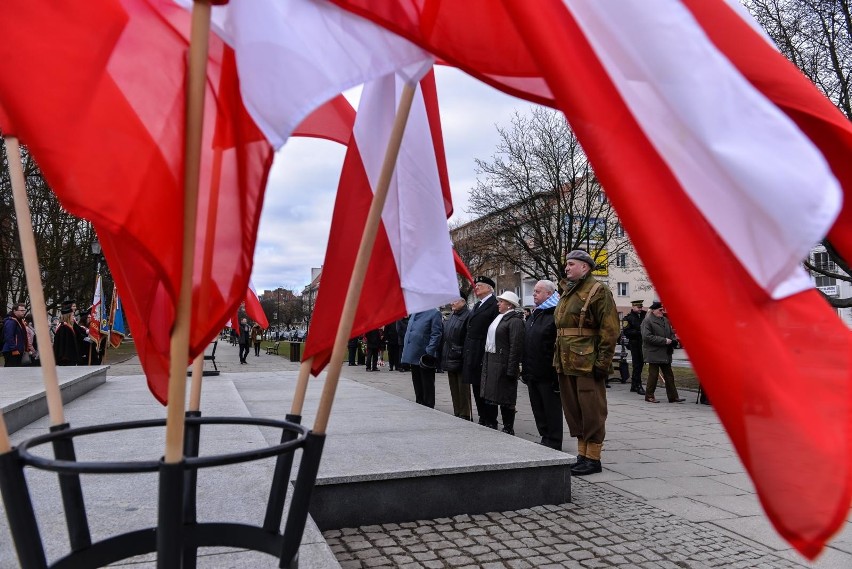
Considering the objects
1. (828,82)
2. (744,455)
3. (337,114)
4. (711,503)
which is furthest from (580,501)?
(828,82)

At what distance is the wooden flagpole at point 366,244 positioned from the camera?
52.8 inches

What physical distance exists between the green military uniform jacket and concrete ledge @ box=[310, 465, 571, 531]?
1262 mm

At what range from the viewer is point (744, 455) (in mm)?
962

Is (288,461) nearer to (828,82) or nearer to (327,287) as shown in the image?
(327,287)

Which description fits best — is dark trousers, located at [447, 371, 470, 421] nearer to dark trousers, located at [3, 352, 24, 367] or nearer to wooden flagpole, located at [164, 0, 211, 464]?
wooden flagpole, located at [164, 0, 211, 464]

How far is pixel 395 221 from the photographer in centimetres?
188

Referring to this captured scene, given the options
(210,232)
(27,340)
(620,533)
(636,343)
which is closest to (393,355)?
(636,343)

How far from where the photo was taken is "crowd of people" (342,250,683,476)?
20.9 ft

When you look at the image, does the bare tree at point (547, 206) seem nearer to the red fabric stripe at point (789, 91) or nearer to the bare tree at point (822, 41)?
the bare tree at point (822, 41)

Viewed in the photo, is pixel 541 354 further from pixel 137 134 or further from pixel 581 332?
pixel 137 134

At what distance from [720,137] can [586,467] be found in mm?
5746

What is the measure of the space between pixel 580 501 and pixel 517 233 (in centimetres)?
2459

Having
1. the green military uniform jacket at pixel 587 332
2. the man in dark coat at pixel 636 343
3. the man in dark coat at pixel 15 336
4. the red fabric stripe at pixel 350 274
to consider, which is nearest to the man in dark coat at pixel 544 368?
the green military uniform jacket at pixel 587 332

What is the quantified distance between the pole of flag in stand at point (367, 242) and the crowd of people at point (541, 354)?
2.73 metres
